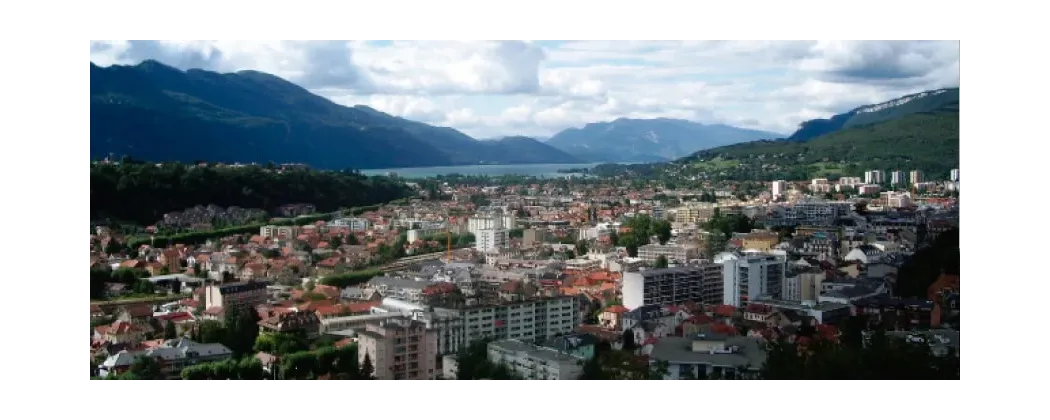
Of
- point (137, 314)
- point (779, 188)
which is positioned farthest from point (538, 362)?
point (779, 188)

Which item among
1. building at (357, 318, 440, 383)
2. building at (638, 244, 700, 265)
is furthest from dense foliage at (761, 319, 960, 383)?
building at (638, 244, 700, 265)

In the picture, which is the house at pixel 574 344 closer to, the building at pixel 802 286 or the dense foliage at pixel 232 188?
the building at pixel 802 286

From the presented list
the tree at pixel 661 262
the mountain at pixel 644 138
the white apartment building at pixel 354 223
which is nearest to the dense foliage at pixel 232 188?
the white apartment building at pixel 354 223

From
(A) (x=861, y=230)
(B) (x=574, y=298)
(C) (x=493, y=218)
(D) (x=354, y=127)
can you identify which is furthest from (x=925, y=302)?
(D) (x=354, y=127)

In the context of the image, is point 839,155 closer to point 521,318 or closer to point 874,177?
point 874,177

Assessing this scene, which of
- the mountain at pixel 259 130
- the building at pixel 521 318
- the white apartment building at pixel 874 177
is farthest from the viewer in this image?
the white apartment building at pixel 874 177

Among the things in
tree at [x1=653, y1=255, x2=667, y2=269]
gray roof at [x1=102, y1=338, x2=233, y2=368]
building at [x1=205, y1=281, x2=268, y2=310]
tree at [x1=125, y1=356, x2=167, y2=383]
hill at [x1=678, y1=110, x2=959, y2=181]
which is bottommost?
tree at [x1=125, y1=356, x2=167, y2=383]

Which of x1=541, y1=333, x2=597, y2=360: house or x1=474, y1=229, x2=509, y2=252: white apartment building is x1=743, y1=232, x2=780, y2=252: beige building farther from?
x1=541, y1=333, x2=597, y2=360: house
